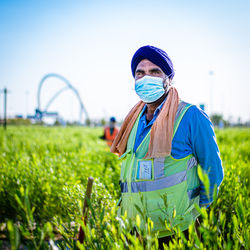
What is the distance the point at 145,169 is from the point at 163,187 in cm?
18

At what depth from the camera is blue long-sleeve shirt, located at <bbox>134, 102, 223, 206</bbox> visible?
5.55 ft

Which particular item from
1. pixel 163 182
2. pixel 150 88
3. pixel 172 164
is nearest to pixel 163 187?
pixel 163 182

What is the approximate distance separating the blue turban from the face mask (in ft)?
0.38

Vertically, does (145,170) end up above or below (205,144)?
below

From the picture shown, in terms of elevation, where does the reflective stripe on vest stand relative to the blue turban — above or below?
below

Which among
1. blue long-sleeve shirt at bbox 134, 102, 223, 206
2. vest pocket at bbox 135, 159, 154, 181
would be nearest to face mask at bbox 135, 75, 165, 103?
blue long-sleeve shirt at bbox 134, 102, 223, 206

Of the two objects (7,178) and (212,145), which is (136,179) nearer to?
(212,145)

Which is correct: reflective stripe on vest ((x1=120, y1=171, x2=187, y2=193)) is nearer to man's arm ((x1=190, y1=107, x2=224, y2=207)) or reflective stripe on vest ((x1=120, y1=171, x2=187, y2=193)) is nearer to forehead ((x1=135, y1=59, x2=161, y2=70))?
man's arm ((x1=190, y1=107, x2=224, y2=207))

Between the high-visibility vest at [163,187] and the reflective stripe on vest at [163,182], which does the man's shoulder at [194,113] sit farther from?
the reflective stripe on vest at [163,182]

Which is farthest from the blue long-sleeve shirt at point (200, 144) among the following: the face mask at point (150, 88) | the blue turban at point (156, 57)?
the blue turban at point (156, 57)

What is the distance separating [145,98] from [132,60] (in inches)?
14.8

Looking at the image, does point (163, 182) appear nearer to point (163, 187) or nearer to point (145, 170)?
point (163, 187)

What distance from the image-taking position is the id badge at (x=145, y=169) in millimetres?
1735

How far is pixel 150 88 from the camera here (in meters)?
2.02
